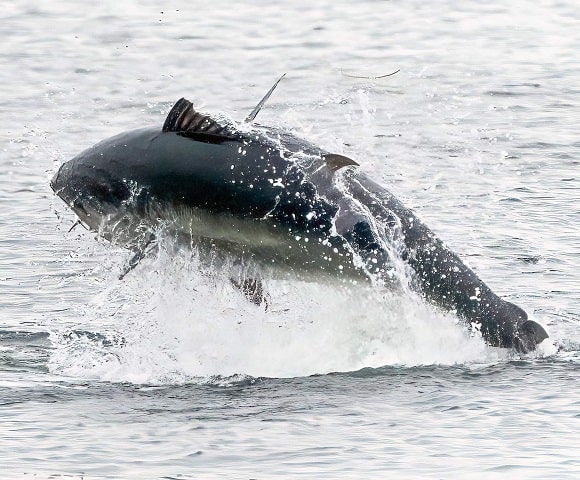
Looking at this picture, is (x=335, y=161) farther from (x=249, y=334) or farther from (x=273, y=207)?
(x=249, y=334)

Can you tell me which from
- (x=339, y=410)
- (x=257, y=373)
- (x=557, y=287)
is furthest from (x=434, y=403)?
Answer: (x=557, y=287)

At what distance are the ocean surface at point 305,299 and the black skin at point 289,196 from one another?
22 centimetres

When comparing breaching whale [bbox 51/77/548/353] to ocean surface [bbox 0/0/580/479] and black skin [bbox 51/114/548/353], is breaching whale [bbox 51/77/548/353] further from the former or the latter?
ocean surface [bbox 0/0/580/479]

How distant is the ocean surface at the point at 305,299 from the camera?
28.9 feet

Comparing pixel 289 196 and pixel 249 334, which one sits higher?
pixel 289 196

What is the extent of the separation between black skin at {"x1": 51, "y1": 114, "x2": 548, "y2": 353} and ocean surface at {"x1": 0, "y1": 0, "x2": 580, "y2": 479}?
223mm

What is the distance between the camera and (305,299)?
34.8 feet

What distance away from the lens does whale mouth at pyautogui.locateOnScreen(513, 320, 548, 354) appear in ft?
33.9

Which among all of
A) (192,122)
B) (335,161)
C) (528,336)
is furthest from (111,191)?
(528,336)

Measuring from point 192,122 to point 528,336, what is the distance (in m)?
2.71

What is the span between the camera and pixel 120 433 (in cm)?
908

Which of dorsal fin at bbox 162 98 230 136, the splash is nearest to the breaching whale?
dorsal fin at bbox 162 98 230 136

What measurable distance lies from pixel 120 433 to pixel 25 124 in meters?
9.96

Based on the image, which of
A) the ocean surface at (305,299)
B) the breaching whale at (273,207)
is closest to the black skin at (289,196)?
the breaching whale at (273,207)
